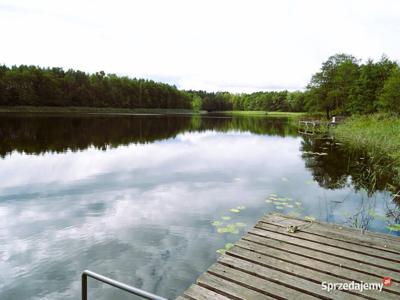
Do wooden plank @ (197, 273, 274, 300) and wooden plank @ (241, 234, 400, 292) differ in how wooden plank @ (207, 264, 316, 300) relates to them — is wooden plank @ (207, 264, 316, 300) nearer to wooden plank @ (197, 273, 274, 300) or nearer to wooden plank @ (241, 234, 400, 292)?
wooden plank @ (197, 273, 274, 300)

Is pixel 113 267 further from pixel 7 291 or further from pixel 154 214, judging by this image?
pixel 154 214

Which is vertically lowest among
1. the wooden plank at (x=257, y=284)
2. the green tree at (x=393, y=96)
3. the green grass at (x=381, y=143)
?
the wooden plank at (x=257, y=284)

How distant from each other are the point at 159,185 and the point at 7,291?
6.05m

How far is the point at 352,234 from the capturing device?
4.72m

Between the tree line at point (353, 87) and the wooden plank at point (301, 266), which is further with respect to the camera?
the tree line at point (353, 87)

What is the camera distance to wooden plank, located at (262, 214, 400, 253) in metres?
4.34

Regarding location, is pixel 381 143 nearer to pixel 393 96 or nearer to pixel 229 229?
pixel 229 229

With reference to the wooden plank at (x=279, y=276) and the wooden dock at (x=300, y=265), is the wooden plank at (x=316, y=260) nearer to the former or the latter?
the wooden dock at (x=300, y=265)

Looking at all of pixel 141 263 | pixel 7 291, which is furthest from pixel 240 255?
pixel 7 291

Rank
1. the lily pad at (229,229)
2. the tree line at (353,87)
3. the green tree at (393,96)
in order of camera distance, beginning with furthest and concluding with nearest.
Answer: the tree line at (353,87), the green tree at (393,96), the lily pad at (229,229)

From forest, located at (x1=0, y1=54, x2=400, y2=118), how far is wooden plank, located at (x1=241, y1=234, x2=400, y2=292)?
31.6m

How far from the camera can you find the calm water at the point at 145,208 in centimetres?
459

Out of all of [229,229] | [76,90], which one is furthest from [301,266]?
[76,90]

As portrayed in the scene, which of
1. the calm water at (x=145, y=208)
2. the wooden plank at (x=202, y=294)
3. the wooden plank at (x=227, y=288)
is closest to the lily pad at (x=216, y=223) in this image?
the calm water at (x=145, y=208)
